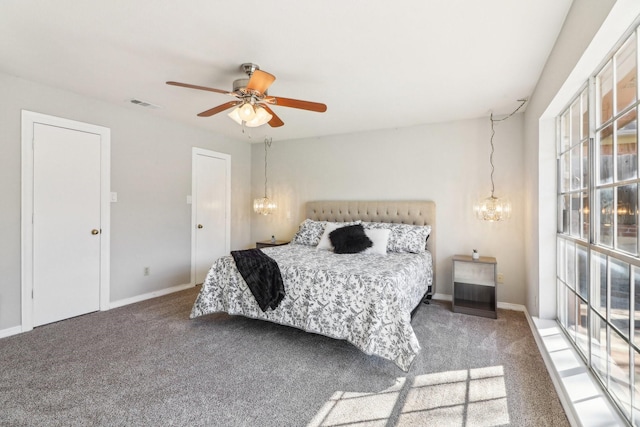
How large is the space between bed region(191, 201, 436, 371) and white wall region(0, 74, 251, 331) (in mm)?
1438

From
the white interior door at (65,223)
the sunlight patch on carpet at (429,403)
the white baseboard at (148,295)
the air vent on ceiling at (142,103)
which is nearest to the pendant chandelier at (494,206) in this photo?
the sunlight patch on carpet at (429,403)

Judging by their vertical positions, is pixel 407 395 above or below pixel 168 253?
below

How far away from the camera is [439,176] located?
168 inches

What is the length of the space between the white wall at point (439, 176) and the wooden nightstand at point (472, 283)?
0.17 meters

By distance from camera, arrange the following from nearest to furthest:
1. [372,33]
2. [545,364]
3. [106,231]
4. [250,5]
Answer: [250,5]
[372,33]
[545,364]
[106,231]

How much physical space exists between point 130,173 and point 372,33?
3.33m

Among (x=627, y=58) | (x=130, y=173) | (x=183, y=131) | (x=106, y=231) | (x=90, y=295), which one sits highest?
(x=183, y=131)

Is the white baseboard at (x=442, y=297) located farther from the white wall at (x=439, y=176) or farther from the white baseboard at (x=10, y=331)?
the white baseboard at (x=10, y=331)

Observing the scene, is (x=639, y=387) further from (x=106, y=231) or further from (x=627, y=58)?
(x=106, y=231)

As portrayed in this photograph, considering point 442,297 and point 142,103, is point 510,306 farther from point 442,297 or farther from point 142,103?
point 142,103

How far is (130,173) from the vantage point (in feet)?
12.9

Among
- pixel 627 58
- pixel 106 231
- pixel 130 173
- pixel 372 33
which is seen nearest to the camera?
pixel 627 58

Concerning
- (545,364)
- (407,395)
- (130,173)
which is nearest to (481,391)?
(407,395)

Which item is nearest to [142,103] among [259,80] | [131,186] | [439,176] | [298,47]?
[131,186]
